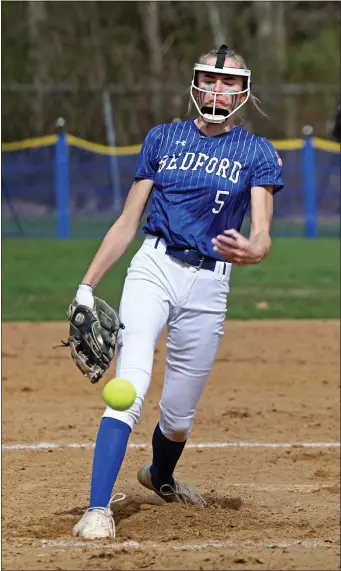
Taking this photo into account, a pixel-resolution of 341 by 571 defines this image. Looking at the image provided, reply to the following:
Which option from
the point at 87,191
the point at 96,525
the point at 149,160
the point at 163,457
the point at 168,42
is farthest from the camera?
the point at 168,42

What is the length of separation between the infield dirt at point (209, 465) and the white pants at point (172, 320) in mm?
539

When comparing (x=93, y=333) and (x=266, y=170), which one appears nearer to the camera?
(x=93, y=333)

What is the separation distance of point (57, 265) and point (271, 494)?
34.5 ft

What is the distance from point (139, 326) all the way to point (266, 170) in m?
0.85

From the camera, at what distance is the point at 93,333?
4.33 meters

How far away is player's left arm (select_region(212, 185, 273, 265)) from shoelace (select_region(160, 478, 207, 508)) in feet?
4.24

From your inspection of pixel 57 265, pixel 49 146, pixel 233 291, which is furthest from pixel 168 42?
pixel 233 291

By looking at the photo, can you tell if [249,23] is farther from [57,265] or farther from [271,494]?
[271,494]

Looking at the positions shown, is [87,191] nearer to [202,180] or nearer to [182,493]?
[182,493]

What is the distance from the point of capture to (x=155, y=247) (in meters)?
4.52

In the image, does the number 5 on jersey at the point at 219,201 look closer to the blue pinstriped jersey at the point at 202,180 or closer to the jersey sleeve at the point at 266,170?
the blue pinstriped jersey at the point at 202,180

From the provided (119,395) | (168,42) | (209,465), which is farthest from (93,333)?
(168,42)

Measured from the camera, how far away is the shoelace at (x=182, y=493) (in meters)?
4.98

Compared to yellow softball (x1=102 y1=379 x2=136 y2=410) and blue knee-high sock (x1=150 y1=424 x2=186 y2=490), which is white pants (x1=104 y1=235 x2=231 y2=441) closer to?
yellow softball (x1=102 y1=379 x2=136 y2=410)
